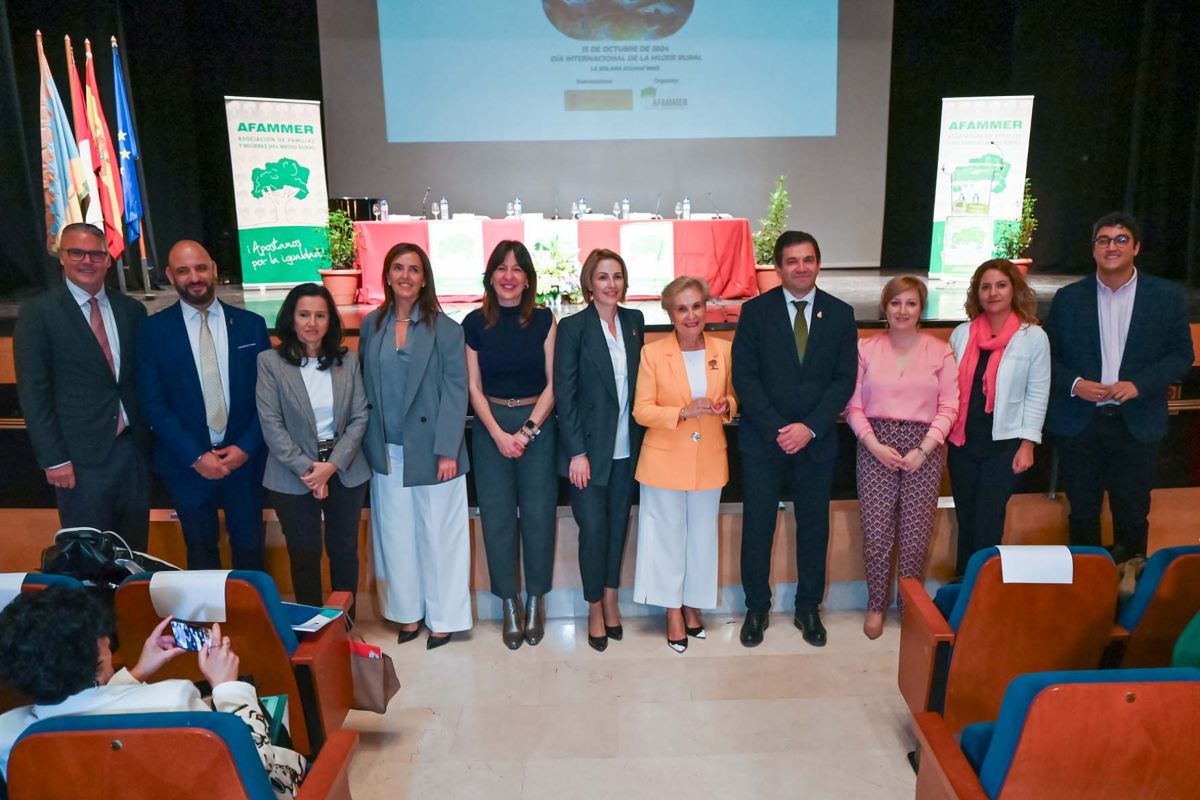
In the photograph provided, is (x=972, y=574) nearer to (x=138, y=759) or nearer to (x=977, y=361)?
(x=977, y=361)

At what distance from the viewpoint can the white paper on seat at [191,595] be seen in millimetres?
1791

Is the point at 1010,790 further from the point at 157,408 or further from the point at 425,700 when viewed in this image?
the point at 157,408

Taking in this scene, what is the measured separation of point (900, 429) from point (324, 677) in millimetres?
2089

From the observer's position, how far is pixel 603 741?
8.04ft

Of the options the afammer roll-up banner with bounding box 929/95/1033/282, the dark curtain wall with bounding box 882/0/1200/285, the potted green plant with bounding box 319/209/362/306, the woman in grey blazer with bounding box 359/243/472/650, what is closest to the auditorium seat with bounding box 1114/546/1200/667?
the woman in grey blazer with bounding box 359/243/472/650

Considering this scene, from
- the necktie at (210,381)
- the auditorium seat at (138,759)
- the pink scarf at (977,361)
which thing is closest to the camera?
the auditorium seat at (138,759)

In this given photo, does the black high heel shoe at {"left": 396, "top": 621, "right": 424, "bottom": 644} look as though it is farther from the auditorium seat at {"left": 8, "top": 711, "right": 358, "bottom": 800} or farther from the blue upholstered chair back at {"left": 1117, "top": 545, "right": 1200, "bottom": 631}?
the blue upholstered chair back at {"left": 1117, "top": 545, "right": 1200, "bottom": 631}

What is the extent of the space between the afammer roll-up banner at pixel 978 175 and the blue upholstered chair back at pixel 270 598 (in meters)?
8.48

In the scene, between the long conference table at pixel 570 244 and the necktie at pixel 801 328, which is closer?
the necktie at pixel 801 328

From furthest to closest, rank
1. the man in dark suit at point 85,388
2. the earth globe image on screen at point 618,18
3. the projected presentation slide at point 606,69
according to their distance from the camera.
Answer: the projected presentation slide at point 606,69
the earth globe image on screen at point 618,18
the man in dark suit at point 85,388

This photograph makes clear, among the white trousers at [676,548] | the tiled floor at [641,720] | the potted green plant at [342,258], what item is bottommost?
the tiled floor at [641,720]

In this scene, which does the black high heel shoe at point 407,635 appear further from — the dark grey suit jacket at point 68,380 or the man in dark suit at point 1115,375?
the man in dark suit at point 1115,375

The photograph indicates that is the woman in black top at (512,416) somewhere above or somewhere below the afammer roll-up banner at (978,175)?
below

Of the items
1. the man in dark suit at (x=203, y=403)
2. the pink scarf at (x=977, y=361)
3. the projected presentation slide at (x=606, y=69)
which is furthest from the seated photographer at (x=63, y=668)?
the projected presentation slide at (x=606, y=69)
